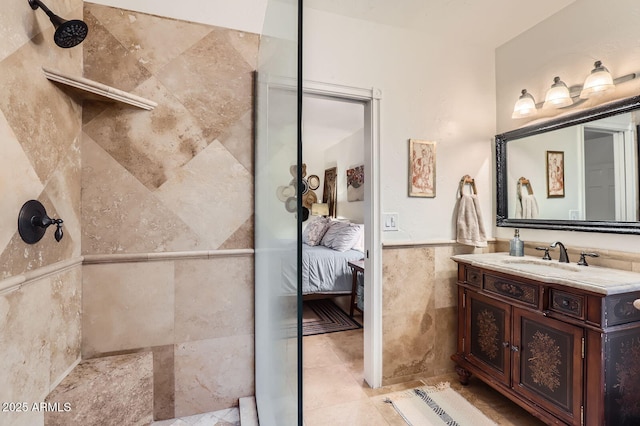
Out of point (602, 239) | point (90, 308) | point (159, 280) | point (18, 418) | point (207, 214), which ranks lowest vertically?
point (18, 418)

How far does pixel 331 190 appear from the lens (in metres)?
5.46

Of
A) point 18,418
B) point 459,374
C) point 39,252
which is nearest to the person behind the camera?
point 18,418

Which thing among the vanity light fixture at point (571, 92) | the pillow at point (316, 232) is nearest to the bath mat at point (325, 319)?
the pillow at point (316, 232)

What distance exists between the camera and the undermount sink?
1.59m

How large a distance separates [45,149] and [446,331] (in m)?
2.52

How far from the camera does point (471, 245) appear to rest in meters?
2.12

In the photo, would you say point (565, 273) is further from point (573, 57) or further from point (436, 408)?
point (573, 57)

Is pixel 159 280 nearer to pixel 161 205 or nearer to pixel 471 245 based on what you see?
pixel 161 205

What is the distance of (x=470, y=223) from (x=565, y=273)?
67 centimetres

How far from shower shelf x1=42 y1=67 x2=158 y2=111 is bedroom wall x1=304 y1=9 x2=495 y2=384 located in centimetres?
98

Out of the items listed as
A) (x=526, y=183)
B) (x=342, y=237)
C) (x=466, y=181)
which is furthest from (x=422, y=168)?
(x=342, y=237)

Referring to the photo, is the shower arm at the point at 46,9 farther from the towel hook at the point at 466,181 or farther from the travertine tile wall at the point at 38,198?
the towel hook at the point at 466,181

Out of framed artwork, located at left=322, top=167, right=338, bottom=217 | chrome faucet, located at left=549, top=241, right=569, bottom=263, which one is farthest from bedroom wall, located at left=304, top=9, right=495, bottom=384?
framed artwork, located at left=322, top=167, right=338, bottom=217

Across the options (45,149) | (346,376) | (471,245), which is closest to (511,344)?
(471,245)
